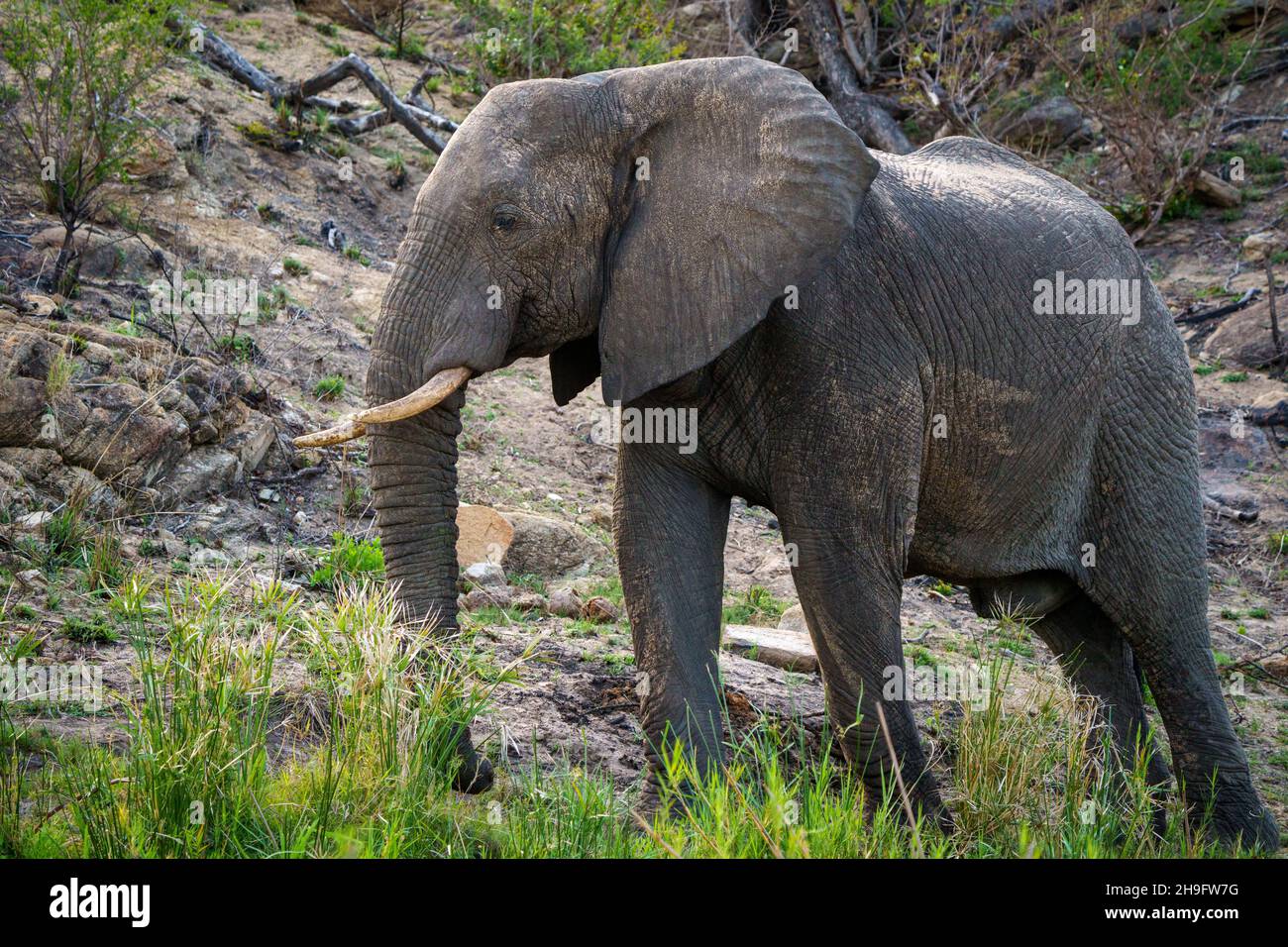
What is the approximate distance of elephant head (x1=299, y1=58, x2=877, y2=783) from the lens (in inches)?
192

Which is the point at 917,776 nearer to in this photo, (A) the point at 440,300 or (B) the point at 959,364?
(B) the point at 959,364

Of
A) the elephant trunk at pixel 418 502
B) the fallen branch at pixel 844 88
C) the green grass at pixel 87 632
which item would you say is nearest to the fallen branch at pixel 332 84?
the fallen branch at pixel 844 88

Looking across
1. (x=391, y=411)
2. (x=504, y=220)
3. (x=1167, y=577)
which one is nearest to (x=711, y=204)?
(x=504, y=220)

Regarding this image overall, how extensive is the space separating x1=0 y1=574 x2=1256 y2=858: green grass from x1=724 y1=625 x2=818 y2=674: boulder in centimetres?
216

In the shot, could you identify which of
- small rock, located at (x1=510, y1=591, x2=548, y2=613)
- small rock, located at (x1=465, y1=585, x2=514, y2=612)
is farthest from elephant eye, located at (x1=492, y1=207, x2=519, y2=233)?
small rock, located at (x1=510, y1=591, x2=548, y2=613)

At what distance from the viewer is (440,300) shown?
486 centimetres

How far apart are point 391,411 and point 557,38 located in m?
11.7

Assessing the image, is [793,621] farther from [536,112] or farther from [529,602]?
[536,112]

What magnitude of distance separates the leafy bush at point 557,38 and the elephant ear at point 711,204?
1014cm

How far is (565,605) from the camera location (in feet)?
25.4

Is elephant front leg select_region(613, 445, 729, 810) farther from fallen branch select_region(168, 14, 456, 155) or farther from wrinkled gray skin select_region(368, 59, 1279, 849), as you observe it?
fallen branch select_region(168, 14, 456, 155)

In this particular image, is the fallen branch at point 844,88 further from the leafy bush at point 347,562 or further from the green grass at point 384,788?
the green grass at point 384,788

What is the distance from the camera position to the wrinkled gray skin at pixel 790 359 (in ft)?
16.3

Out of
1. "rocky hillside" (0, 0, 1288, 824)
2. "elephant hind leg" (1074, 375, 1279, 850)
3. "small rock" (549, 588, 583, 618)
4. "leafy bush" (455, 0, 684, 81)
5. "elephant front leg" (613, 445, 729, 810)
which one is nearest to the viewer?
"elephant front leg" (613, 445, 729, 810)
